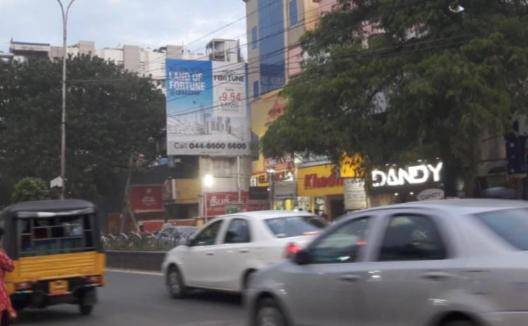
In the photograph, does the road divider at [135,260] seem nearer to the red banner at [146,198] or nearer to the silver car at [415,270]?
the silver car at [415,270]

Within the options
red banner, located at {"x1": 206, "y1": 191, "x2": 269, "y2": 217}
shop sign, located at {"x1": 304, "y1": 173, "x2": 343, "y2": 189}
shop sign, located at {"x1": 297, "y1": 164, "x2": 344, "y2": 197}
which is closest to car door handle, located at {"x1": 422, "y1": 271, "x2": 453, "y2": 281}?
shop sign, located at {"x1": 297, "y1": 164, "x2": 344, "y2": 197}

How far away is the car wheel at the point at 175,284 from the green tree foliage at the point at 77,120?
107 feet

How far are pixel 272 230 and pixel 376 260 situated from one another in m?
5.77

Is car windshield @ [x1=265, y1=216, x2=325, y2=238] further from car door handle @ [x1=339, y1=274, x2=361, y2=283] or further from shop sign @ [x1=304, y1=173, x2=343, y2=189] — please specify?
shop sign @ [x1=304, y1=173, x2=343, y2=189]

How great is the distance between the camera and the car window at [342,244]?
289 inches

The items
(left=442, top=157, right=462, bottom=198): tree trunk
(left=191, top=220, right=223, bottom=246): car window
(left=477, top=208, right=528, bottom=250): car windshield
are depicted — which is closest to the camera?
(left=477, top=208, right=528, bottom=250): car windshield

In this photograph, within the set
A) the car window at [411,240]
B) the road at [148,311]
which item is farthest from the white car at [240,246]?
the car window at [411,240]

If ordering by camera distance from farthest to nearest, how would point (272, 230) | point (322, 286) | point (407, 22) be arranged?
point (407, 22), point (272, 230), point (322, 286)

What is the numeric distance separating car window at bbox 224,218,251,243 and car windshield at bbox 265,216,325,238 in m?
0.44

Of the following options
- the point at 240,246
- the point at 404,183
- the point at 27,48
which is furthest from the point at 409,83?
the point at 27,48

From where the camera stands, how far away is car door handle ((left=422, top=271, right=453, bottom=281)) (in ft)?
20.4

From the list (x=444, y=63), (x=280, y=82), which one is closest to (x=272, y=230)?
(x=444, y=63)

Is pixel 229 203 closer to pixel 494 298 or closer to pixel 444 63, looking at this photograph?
pixel 444 63

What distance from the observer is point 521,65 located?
17.8 meters
